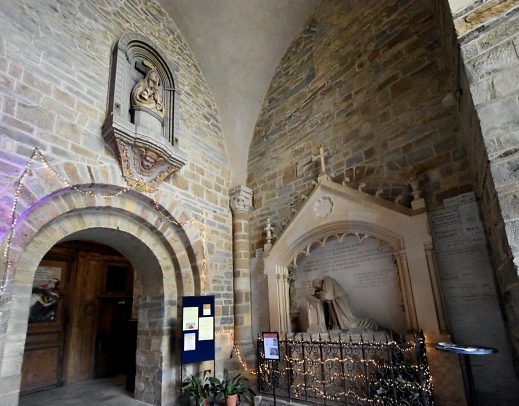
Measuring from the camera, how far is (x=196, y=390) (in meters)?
3.94

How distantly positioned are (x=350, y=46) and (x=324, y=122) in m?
1.26

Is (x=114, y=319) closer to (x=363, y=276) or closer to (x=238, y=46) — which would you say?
(x=363, y=276)

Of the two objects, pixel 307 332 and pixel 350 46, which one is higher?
pixel 350 46

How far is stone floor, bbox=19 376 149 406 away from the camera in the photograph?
14.5 feet

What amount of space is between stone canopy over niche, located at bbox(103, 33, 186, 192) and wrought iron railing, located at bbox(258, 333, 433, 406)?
2842mm

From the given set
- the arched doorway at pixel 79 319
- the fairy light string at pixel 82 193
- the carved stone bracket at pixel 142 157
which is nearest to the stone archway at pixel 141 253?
the fairy light string at pixel 82 193

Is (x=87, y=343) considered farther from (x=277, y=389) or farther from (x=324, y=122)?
(x=324, y=122)

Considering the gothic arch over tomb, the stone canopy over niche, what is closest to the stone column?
the gothic arch over tomb

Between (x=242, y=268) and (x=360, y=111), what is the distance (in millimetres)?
3109

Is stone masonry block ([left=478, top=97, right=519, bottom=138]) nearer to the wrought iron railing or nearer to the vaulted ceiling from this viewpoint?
the wrought iron railing

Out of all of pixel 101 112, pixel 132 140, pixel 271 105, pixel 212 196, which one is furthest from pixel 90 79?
pixel 271 105

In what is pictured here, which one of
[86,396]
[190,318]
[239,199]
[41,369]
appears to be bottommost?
[86,396]

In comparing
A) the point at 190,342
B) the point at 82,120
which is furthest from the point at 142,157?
the point at 190,342

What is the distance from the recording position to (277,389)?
4320mm
